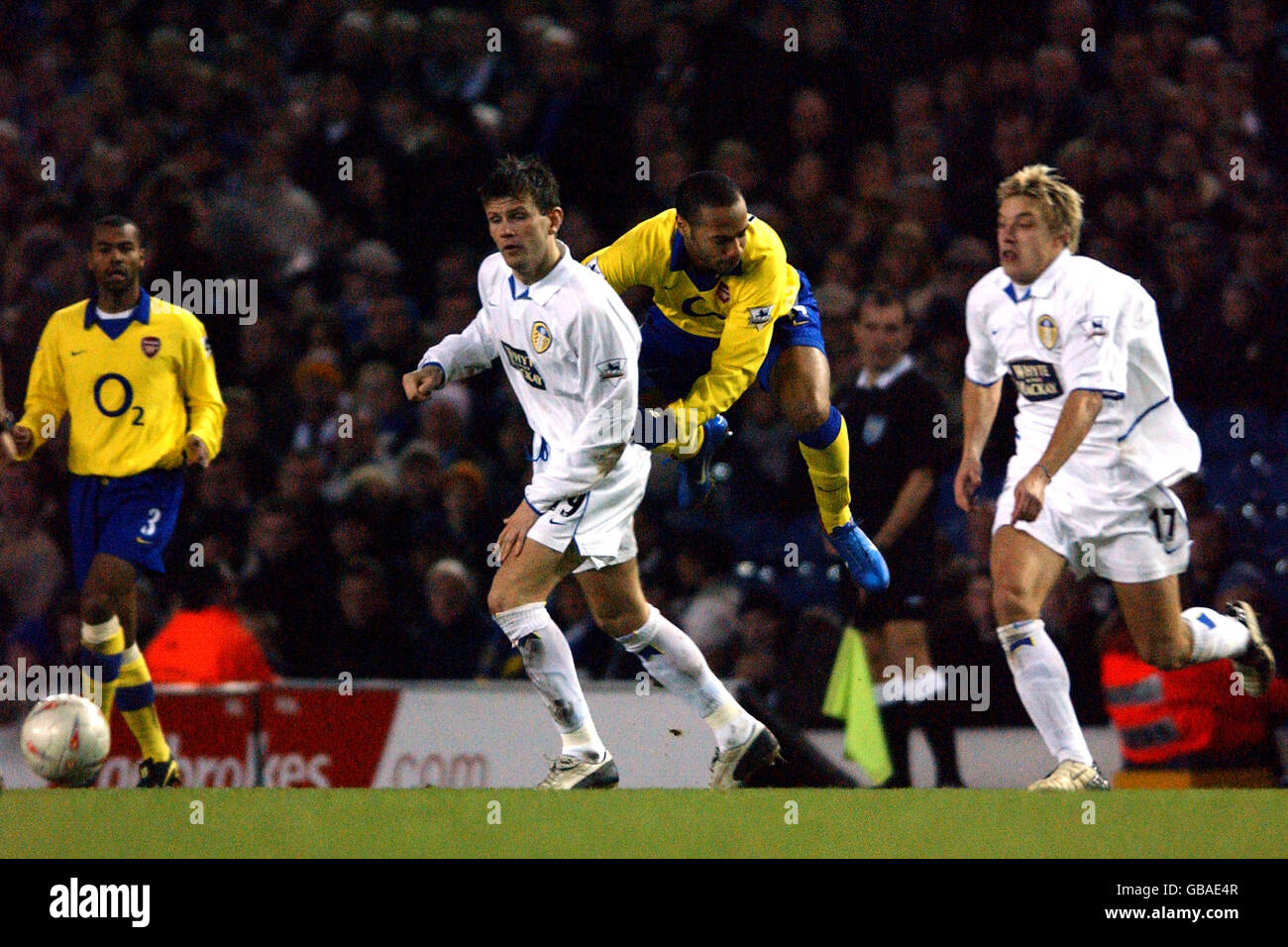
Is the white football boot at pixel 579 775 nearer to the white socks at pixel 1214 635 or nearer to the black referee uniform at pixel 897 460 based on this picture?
the white socks at pixel 1214 635

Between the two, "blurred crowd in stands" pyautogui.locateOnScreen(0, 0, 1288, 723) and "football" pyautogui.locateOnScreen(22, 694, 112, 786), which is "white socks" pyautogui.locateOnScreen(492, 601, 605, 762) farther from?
"blurred crowd in stands" pyautogui.locateOnScreen(0, 0, 1288, 723)

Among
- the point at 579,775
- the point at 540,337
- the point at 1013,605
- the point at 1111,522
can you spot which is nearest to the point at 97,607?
the point at 579,775

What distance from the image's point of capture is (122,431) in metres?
7.03

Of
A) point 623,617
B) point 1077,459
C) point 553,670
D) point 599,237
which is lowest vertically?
point 553,670

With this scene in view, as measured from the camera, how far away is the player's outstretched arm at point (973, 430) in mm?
6594

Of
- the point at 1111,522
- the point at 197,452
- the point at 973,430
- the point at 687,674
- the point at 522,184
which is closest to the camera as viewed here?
the point at 522,184

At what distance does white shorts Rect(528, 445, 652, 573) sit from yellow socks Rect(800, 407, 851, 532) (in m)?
0.89

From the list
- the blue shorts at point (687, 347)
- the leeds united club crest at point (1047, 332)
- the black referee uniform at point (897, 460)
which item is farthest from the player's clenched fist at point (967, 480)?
the black referee uniform at point (897, 460)

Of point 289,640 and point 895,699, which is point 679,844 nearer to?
point 895,699

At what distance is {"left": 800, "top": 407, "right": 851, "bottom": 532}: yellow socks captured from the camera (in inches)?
266

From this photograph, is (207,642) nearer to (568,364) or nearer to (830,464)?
(830,464)

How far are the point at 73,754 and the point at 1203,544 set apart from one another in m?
5.12

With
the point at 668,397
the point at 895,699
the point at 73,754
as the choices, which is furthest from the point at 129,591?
the point at 895,699

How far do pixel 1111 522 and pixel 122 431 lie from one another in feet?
12.6
